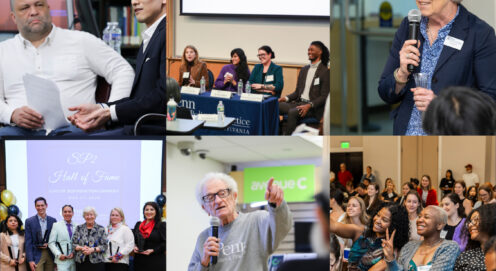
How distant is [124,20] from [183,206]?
1179 mm

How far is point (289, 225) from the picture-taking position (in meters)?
4.19

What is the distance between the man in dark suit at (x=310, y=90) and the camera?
160 inches

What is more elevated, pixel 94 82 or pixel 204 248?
pixel 94 82

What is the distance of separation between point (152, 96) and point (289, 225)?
44.2 inches

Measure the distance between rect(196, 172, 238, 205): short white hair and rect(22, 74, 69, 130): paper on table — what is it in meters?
0.90

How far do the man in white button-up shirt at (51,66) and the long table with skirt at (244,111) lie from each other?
419 millimetres

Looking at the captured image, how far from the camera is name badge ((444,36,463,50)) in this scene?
3.85 m

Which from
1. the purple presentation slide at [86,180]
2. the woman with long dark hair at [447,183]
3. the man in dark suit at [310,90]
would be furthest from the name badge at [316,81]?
the purple presentation slide at [86,180]

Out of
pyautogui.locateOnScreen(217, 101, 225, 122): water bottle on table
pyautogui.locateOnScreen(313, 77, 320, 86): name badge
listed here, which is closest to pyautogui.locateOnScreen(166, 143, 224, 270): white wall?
pyautogui.locateOnScreen(217, 101, 225, 122): water bottle on table

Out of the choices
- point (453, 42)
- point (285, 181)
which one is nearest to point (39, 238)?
point (285, 181)

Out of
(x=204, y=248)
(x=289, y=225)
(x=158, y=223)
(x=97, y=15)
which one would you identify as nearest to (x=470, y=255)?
(x=289, y=225)

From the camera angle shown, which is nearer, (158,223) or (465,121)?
(465,121)

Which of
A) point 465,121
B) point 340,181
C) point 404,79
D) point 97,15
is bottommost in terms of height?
point 340,181

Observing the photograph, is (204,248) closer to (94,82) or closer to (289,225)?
(289,225)
